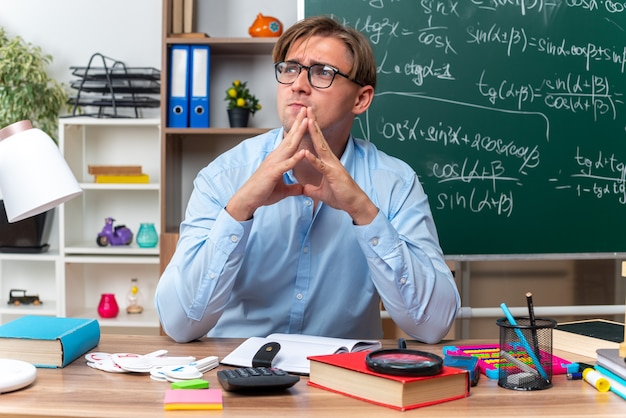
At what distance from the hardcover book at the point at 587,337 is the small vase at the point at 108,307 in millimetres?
2454

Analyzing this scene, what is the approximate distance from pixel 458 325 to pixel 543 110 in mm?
855

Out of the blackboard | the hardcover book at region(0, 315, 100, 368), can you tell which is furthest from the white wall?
the hardcover book at region(0, 315, 100, 368)

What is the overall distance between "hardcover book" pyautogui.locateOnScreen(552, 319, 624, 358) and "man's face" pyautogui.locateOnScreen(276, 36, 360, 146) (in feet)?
2.30

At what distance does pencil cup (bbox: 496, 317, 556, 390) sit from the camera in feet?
3.90

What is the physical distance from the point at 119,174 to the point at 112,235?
28cm

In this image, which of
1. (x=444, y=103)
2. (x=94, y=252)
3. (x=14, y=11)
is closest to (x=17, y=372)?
(x=444, y=103)

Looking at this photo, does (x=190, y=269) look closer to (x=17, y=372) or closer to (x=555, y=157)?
(x=17, y=372)

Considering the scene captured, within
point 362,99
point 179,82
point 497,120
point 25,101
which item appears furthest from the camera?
point 25,101

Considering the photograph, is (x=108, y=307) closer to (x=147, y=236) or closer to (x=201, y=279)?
(x=147, y=236)

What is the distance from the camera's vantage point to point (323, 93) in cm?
181

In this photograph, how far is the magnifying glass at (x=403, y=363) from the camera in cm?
108

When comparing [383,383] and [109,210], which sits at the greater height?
[109,210]

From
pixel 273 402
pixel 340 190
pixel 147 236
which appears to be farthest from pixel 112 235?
pixel 273 402

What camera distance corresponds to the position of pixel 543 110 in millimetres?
2826
